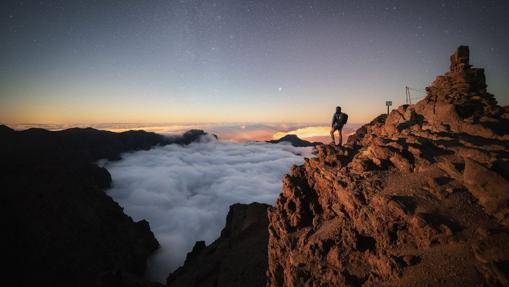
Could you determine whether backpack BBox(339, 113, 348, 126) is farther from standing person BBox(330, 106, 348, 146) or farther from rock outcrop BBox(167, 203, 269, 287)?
rock outcrop BBox(167, 203, 269, 287)

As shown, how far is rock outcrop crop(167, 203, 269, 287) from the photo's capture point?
3001cm

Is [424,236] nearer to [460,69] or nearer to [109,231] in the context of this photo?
[460,69]

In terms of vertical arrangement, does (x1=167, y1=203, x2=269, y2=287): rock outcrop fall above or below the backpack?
below

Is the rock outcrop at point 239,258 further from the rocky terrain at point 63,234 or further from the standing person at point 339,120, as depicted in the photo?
the standing person at point 339,120

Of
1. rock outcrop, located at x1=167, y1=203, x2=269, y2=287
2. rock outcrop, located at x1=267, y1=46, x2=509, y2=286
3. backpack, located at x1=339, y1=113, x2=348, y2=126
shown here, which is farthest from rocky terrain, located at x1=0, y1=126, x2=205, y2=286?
backpack, located at x1=339, y1=113, x2=348, y2=126

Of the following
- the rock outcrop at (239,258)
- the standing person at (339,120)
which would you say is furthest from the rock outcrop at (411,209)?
Result: the rock outcrop at (239,258)

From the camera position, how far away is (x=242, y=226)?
4838 centimetres

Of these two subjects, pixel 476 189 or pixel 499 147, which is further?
pixel 499 147

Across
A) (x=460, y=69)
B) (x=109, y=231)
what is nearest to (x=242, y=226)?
(x=460, y=69)

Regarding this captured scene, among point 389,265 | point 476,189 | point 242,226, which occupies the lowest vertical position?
point 242,226

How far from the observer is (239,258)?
3541 cm

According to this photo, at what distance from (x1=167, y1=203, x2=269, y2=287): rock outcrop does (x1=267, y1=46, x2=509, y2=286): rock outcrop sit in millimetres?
10945

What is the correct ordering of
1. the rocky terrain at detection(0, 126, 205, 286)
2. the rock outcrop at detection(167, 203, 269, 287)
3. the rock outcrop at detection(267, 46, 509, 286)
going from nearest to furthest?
the rock outcrop at detection(267, 46, 509, 286), the rock outcrop at detection(167, 203, 269, 287), the rocky terrain at detection(0, 126, 205, 286)

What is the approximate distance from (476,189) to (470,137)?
7.65m
